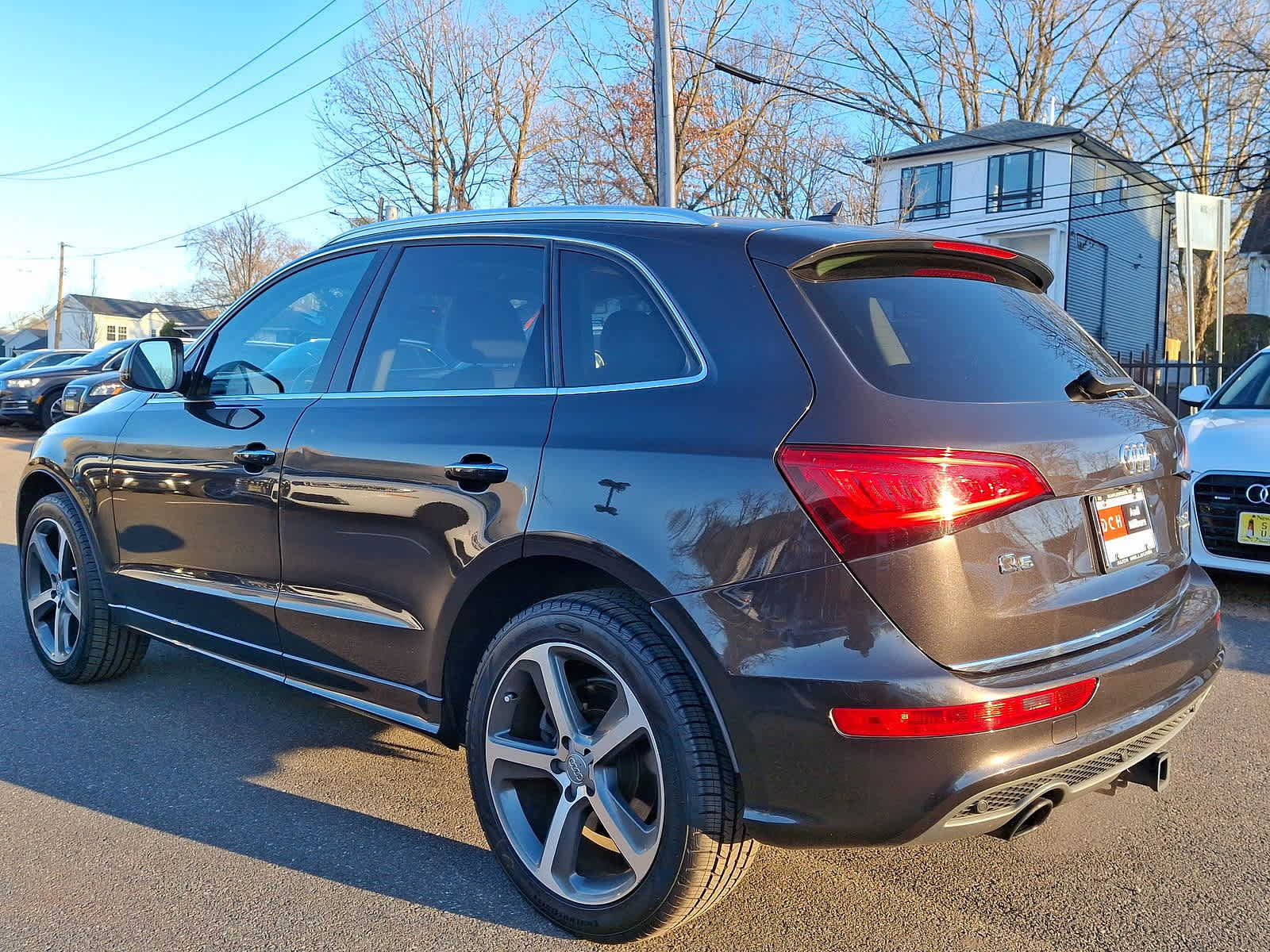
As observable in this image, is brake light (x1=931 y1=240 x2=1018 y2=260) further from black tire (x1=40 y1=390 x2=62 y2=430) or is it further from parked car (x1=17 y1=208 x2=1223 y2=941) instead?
black tire (x1=40 y1=390 x2=62 y2=430)

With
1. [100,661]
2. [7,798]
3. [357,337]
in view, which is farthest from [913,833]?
[100,661]

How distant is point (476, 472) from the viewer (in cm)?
280

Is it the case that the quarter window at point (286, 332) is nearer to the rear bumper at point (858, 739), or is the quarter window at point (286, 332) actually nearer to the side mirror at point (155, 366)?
the side mirror at point (155, 366)

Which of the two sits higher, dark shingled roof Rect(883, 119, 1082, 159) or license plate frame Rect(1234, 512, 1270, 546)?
dark shingled roof Rect(883, 119, 1082, 159)

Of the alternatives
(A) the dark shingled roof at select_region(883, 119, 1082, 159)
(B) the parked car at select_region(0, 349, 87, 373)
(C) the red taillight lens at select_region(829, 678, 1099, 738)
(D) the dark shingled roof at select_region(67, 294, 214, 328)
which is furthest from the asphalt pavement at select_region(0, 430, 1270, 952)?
(D) the dark shingled roof at select_region(67, 294, 214, 328)

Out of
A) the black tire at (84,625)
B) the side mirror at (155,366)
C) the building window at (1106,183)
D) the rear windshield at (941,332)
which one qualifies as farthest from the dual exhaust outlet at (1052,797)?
the building window at (1106,183)

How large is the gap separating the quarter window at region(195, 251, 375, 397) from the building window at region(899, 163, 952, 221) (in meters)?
34.0

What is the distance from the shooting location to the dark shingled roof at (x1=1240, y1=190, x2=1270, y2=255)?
28375mm

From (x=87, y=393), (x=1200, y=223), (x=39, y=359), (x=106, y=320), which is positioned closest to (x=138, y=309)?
(x=106, y=320)

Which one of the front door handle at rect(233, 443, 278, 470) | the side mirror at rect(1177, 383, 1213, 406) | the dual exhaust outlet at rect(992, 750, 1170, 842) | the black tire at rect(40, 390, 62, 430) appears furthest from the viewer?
the black tire at rect(40, 390, 62, 430)

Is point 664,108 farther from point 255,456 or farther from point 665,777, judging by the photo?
point 665,777

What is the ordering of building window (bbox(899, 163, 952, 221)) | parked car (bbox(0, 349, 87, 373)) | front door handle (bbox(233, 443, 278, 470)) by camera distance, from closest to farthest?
1. front door handle (bbox(233, 443, 278, 470))
2. parked car (bbox(0, 349, 87, 373))
3. building window (bbox(899, 163, 952, 221))

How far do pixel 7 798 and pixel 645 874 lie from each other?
2299mm

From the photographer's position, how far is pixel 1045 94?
3953cm
